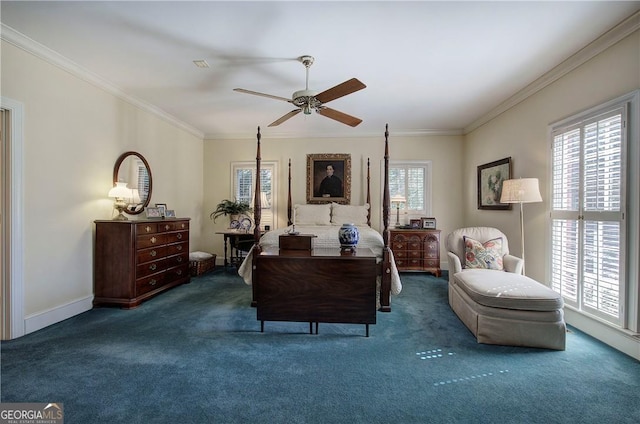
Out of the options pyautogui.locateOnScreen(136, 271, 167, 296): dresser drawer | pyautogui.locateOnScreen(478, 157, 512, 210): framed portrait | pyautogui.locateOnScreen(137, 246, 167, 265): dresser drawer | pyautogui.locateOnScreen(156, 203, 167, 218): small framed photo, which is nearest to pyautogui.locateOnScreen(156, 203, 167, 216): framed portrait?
pyautogui.locateOnScreen(156, 203, 167, 218): small framed photo

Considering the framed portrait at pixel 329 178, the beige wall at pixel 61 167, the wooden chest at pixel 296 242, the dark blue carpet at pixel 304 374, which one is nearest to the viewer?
the dark blue carpet at pixel 304 374

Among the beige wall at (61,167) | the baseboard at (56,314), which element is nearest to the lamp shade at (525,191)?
the beige wall at (61,167)

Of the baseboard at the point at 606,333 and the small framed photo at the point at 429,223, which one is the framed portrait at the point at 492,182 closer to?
the small framed photo at the point at 429,223

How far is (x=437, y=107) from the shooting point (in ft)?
13.6

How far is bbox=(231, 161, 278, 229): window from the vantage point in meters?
5.61

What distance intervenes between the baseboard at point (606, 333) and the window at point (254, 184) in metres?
4.51

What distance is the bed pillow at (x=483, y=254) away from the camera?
3.16m

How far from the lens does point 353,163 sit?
217 inches

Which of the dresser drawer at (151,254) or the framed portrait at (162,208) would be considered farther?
the framed portrait at (162,208)

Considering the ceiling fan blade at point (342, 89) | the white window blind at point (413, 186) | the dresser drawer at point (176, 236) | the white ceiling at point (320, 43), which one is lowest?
the dresser drawer at point (176, 236)

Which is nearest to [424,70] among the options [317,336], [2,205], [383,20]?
[383,20]

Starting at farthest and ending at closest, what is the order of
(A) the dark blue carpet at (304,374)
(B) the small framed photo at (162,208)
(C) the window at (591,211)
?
(B) the small framed photo at (162,208)
(C) the window at (591,211)
(A) the dark blue carpet at (304,374)

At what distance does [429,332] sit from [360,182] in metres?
3.35

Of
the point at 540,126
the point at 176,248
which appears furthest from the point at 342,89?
the point at 176,248
